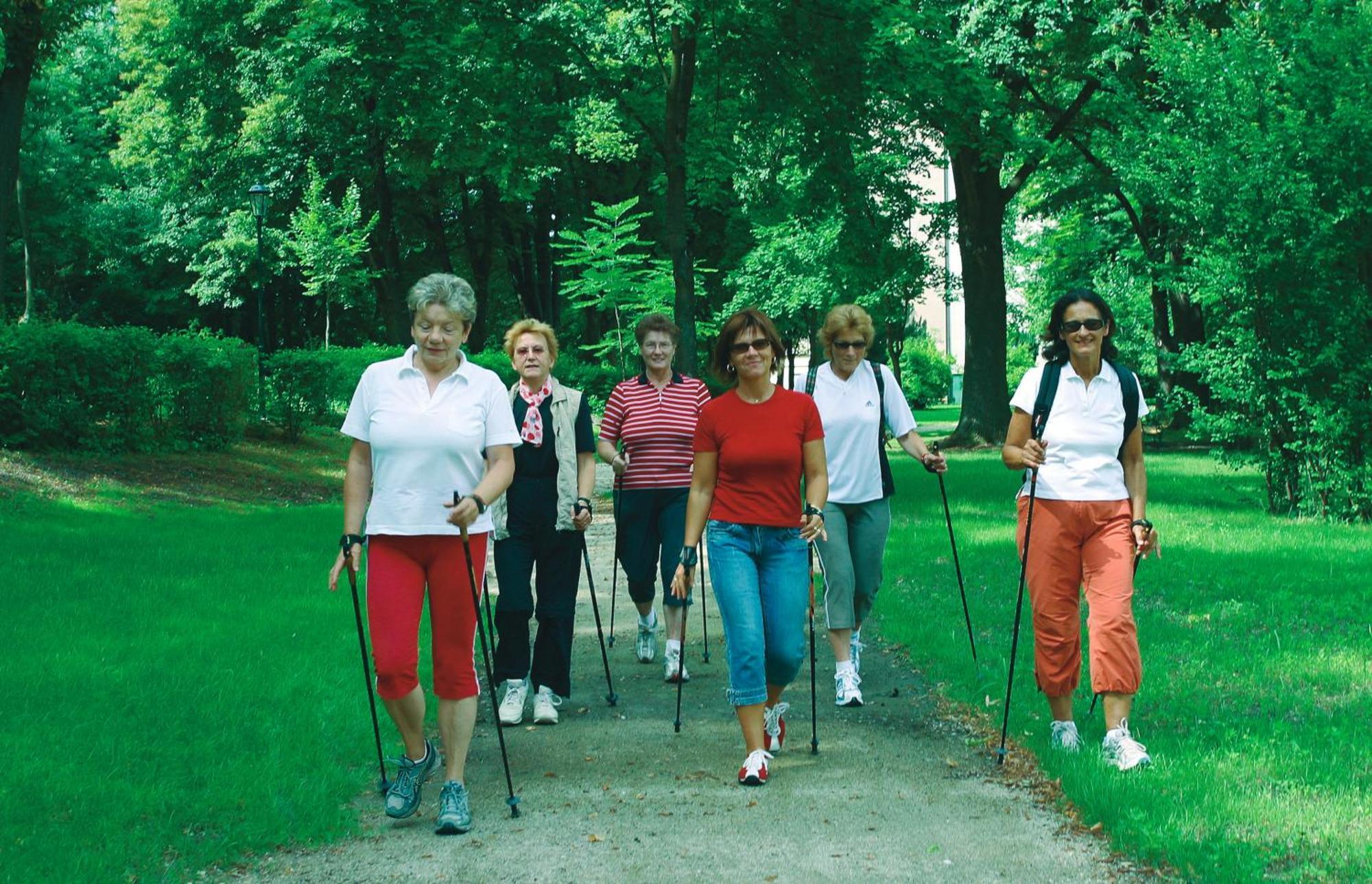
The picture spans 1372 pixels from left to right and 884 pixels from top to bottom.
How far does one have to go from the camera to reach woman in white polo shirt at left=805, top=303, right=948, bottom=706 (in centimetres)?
747

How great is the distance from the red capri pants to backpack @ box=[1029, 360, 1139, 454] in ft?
7.87

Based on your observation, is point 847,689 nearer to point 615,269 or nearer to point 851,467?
point 851,467

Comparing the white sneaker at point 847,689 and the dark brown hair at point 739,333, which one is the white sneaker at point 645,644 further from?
the dark brown hair at point 739,333

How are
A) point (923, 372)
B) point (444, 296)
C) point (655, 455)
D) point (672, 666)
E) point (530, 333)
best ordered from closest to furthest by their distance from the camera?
point (444, 296) → point (530, 333) → point (672, 666) → point (655, 455) → point (923, 372)

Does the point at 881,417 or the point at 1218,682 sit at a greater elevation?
the point at 881,417

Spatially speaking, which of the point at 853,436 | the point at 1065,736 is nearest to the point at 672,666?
the point at 853,436

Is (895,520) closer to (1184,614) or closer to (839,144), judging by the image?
(839,144)

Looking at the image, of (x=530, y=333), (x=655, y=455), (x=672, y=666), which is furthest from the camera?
(x=655, y=455)

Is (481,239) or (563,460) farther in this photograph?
(481,239)

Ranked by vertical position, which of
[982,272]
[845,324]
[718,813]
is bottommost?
[718,813]

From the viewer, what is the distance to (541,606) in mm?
7297

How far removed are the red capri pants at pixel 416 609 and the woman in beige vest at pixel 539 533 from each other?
5.33ft

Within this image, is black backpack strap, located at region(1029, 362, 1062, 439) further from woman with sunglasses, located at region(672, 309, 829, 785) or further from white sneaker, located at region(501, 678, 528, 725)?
white sneaker, located at region(501, 678, 528, 725)

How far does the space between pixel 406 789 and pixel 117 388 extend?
15480mm
